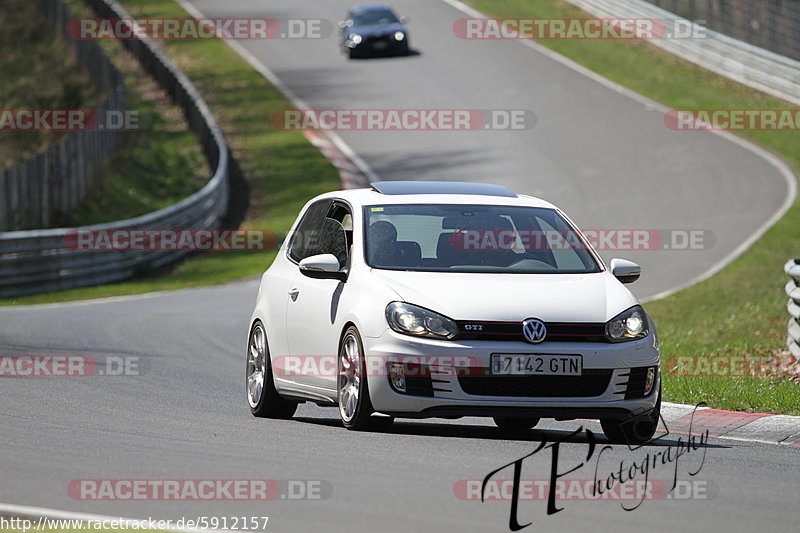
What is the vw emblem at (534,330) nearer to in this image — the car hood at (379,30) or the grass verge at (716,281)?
the grass verge at (716,281)

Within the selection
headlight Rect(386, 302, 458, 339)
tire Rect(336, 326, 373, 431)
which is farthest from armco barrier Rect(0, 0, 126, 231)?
headlight Rect(386, 302, 458, 339)

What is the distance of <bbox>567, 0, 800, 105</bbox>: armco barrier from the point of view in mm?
39037

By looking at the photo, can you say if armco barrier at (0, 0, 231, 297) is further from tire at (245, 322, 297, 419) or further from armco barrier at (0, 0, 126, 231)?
tire at (245, 322, 297, 419)

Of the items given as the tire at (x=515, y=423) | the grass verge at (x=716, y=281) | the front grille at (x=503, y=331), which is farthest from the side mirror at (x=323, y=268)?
the grass verge at (x=716, y=281)

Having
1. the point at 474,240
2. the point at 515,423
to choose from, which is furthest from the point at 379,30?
the point at 474,240

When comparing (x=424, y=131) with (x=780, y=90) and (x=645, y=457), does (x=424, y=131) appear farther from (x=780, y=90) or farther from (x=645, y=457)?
(x=645, y=457)

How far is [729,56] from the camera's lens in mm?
42500

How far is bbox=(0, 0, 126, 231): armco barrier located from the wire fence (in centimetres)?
1809

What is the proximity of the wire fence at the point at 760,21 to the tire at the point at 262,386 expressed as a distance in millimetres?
34371

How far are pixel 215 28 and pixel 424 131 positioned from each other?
1689 cm

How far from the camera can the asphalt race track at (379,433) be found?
6926 mm

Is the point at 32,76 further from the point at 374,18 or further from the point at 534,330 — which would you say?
the point at 534,330

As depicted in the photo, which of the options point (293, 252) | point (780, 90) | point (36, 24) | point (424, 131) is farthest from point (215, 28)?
point (293, 252)

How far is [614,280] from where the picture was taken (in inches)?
392
